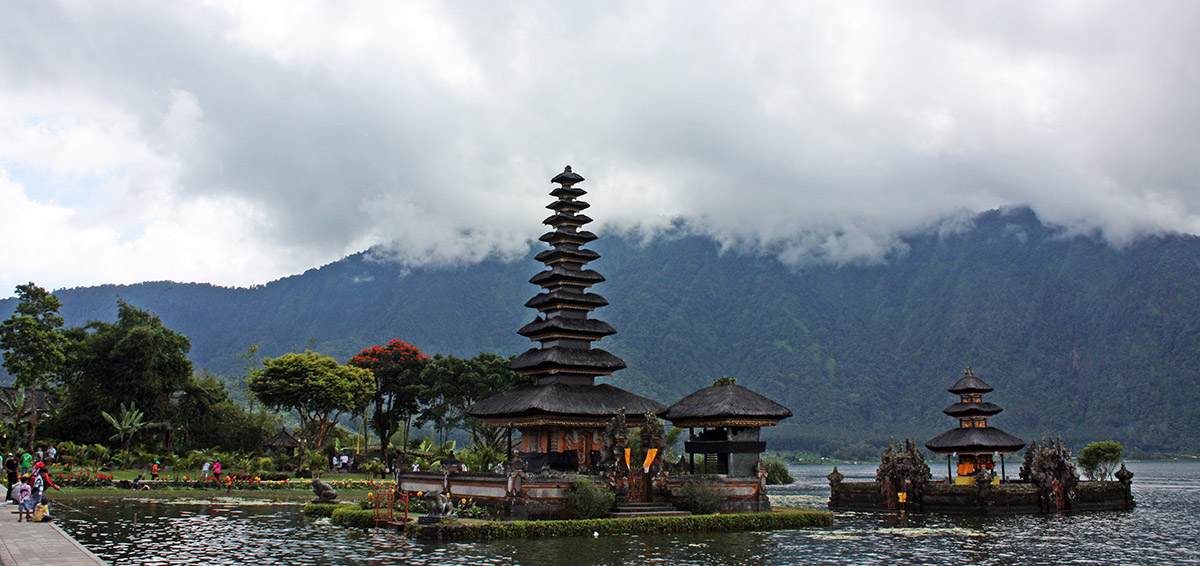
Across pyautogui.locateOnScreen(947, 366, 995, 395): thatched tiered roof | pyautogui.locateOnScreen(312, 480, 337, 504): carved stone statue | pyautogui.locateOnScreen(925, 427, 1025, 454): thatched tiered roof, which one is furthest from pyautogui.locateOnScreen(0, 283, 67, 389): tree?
pyautogui.locateOnScreen(947, 366, 995, 395): thatched tiered roof

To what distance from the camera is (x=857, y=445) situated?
162 meters

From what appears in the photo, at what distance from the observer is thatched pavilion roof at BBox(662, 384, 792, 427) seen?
37156 mm

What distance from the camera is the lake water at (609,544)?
23.0 m

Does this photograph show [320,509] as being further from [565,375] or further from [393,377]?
[393,377]

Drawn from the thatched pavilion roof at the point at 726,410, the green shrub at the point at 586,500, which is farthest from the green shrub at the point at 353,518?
the thatched pavilion roof at the point at 726,410

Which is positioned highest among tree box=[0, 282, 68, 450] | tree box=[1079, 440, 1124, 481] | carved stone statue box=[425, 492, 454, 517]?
tree box=[0, 282, 68, 450]

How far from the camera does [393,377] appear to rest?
70.6 m

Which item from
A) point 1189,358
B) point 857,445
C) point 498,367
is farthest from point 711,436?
point 1189,358

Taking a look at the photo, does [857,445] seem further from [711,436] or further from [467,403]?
[711,436]

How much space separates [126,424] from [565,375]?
30.4 metres

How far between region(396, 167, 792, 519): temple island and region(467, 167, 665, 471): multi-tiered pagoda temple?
0.05 m

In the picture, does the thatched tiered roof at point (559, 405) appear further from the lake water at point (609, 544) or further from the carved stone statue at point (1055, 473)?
the carved stone statue at point (1055, 473)

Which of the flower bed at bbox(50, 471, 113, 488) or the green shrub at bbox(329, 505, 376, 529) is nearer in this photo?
the green shrub at bbox(329, 505, 376, 529)

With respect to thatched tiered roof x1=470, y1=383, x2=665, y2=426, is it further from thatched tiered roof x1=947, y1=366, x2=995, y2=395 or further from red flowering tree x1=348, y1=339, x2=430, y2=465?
red flowering tree x1=348, y1=339, x2=430, y2=465
